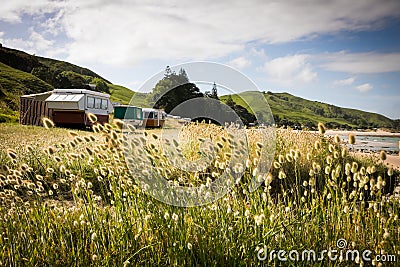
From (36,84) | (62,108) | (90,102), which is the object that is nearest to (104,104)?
(90,102)

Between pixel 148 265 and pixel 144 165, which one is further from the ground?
pixel 144 165

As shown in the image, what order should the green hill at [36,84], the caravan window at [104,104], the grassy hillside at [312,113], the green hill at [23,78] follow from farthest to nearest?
the grassy hillside at [312,113] < the green hill at [23,78] < the caravan window at [104,104] < the green hill at [36,84]

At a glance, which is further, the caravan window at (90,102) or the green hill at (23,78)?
the green hill at (23,78)

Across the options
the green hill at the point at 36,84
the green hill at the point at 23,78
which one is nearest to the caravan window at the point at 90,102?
the green hill at the point at 36,84

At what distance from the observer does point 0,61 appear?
28359 millimetres

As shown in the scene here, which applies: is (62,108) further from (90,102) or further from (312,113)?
(312,113)

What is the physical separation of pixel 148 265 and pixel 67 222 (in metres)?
0.59

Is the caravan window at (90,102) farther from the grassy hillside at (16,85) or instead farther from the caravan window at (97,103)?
the grassy hillside at (16,85)

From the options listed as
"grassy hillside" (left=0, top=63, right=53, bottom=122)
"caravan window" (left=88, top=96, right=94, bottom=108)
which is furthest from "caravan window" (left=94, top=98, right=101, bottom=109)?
"grassy hillside" (left=0, top=63, right=53, bottom=122)

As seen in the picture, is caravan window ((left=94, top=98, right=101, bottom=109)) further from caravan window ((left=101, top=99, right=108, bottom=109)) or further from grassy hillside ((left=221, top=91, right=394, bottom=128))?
grassy hillside ((left=221, top=91, right=394, bottom=128))

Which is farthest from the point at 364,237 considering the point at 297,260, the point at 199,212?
the point at 199,212

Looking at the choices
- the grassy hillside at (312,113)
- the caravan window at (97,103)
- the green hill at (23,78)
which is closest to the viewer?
the caravan window at (97,103)

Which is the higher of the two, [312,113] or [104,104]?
[312,113]

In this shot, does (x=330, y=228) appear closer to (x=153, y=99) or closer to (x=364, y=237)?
(x=364, y=237)
